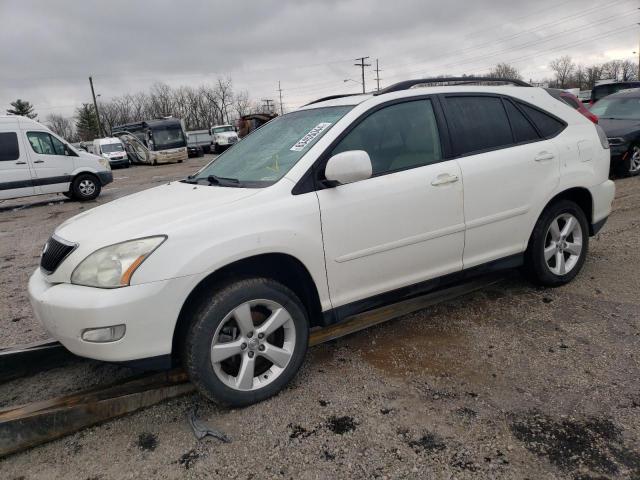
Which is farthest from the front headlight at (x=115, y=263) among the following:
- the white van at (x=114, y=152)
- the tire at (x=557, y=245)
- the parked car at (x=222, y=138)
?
the parked car at (x=222, y=138)

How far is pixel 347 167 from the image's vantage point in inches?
106

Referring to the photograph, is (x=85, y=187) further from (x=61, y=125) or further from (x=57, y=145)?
(x=61, y=125)

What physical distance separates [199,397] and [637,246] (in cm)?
487

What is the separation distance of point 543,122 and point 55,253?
12.0 ft

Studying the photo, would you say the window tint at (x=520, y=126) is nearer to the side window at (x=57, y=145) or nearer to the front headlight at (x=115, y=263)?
the front headlight at (x=115, y=263)

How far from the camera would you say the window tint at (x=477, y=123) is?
3434 mm

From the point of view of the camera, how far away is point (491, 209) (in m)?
3.47

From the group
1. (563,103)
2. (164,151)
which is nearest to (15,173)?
(563,103)

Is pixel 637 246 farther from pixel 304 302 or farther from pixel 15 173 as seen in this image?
pixel 15 173

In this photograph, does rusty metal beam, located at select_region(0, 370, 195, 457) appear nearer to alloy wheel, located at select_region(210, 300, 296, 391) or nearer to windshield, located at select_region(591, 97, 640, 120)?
alloy wheel, located at select_region(210, 300, 296, 391)

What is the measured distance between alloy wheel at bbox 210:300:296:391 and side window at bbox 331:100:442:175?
41.9 inches

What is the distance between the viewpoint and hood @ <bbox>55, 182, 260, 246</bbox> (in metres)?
2.50

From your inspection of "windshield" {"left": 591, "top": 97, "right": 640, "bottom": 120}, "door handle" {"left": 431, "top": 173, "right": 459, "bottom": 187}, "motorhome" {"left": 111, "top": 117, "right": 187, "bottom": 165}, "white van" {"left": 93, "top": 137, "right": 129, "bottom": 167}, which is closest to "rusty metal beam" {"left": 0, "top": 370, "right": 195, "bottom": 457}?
"door handle" {"left": 431, "top": 173, "right": 459, "bottom": 187}

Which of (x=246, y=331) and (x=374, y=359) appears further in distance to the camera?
(x=374, y=359)
